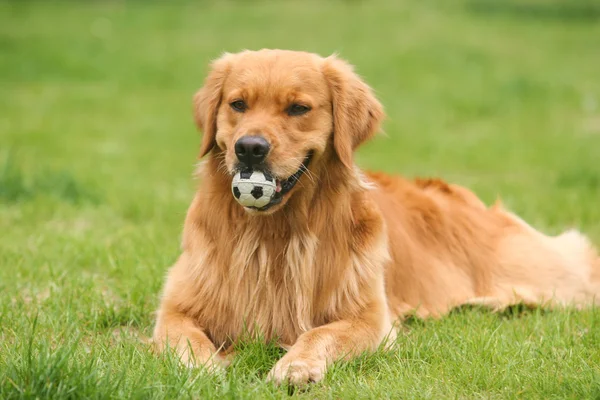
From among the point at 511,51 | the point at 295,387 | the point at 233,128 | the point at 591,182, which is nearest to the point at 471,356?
the point at 295,387

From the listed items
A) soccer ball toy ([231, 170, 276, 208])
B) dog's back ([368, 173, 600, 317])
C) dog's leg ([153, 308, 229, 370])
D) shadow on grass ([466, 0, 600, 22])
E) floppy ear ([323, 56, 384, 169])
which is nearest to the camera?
dog's leg ([153, 308, 229, 370])

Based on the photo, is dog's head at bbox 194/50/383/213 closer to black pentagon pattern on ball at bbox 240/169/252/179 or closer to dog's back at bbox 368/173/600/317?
black pentagon pattern on ball at bbox 240/169/252/179

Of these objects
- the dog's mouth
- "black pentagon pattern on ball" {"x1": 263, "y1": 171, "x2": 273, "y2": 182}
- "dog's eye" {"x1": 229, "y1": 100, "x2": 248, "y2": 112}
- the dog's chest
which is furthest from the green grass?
"dog's eye" {"x1": 229, "y1": 100, "x2": 248, "y2": 112}

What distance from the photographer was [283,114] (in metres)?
4.06

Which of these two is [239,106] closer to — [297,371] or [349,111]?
[349,111]

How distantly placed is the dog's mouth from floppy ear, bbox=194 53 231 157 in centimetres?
52

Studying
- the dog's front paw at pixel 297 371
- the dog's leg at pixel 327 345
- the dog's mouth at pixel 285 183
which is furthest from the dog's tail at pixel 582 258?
the dog's front paw at pixel 297 371

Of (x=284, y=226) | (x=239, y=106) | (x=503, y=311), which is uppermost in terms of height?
(x=239, y=106)

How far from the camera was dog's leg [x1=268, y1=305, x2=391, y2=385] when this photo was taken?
356 centimetres

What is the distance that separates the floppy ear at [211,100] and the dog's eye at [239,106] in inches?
7.4

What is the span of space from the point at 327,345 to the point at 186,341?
0.66m

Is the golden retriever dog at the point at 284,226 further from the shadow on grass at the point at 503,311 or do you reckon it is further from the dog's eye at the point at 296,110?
the shadow on grass at the point at 503,311

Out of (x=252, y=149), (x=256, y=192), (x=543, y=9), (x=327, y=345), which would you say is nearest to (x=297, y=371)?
(x=327, y=345)

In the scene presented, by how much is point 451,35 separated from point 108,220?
12481mm
